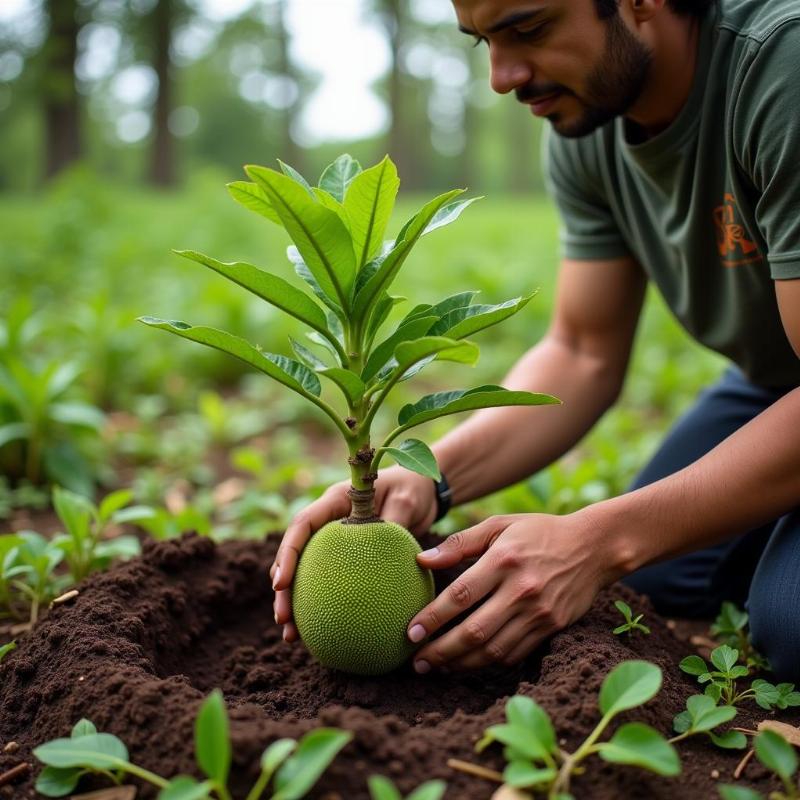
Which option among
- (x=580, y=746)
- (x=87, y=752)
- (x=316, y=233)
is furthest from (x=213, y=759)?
(x=316, y=233)

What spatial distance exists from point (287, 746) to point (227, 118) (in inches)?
1486

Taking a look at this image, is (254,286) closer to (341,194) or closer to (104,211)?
(341,194)

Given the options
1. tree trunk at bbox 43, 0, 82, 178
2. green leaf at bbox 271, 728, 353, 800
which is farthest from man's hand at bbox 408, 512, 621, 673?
tree trunk at bbox 43, 0, 82, 178

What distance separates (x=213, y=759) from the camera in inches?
46.9

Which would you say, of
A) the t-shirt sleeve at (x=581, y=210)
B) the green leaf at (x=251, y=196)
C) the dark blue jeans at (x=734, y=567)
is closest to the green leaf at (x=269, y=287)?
the green leaf at (x=251, y=196)

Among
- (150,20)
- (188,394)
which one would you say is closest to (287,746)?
(188,394)

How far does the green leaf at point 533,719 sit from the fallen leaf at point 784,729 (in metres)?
0.52

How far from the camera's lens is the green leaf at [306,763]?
1.14 meters

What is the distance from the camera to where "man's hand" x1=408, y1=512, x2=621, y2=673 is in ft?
5.31

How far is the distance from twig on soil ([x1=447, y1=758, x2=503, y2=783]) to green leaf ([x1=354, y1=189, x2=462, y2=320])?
78 cm

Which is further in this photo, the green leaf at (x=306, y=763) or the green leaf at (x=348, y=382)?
the green leaf at (x=348, y=382)

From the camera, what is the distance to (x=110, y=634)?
5.57 ft

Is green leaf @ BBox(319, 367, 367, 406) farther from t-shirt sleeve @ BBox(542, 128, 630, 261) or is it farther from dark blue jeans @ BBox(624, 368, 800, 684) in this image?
t-shirt sleeve @ BBox(542, 128, 630, 261)

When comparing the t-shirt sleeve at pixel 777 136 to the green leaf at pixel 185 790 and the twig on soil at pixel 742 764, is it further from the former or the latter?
the green leaf at pixel 185 790
